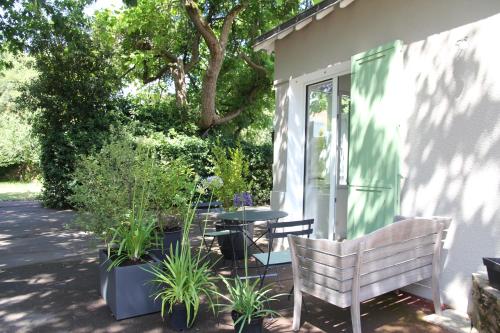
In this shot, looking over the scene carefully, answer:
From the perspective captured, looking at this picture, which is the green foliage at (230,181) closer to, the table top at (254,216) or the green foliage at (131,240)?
the table top at (254,216)

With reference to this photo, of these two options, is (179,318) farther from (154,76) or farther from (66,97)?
(154,76)

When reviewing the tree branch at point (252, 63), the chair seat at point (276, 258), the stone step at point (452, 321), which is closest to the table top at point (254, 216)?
the chair seat at point (276, 258)

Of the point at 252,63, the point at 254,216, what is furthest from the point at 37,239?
the point at 252,63

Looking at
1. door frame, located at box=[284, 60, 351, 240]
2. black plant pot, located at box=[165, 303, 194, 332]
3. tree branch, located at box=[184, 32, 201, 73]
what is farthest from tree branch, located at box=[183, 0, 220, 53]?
black plant pot, located at box=[165, 303, 194, 332]

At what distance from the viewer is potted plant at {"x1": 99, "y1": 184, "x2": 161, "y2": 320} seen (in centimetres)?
352

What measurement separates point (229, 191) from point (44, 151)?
7498mm

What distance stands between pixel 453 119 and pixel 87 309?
3984 millimetres

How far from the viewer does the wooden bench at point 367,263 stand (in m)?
2.84

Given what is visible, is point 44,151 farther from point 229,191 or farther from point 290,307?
point 290,307

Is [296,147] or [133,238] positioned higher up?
[296,147]

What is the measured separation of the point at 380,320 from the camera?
137 inches

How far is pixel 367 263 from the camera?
2.95 meters

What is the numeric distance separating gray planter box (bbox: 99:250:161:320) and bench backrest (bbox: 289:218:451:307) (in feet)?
4.60

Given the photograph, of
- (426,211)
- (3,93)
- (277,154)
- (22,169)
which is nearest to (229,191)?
(277,154)
